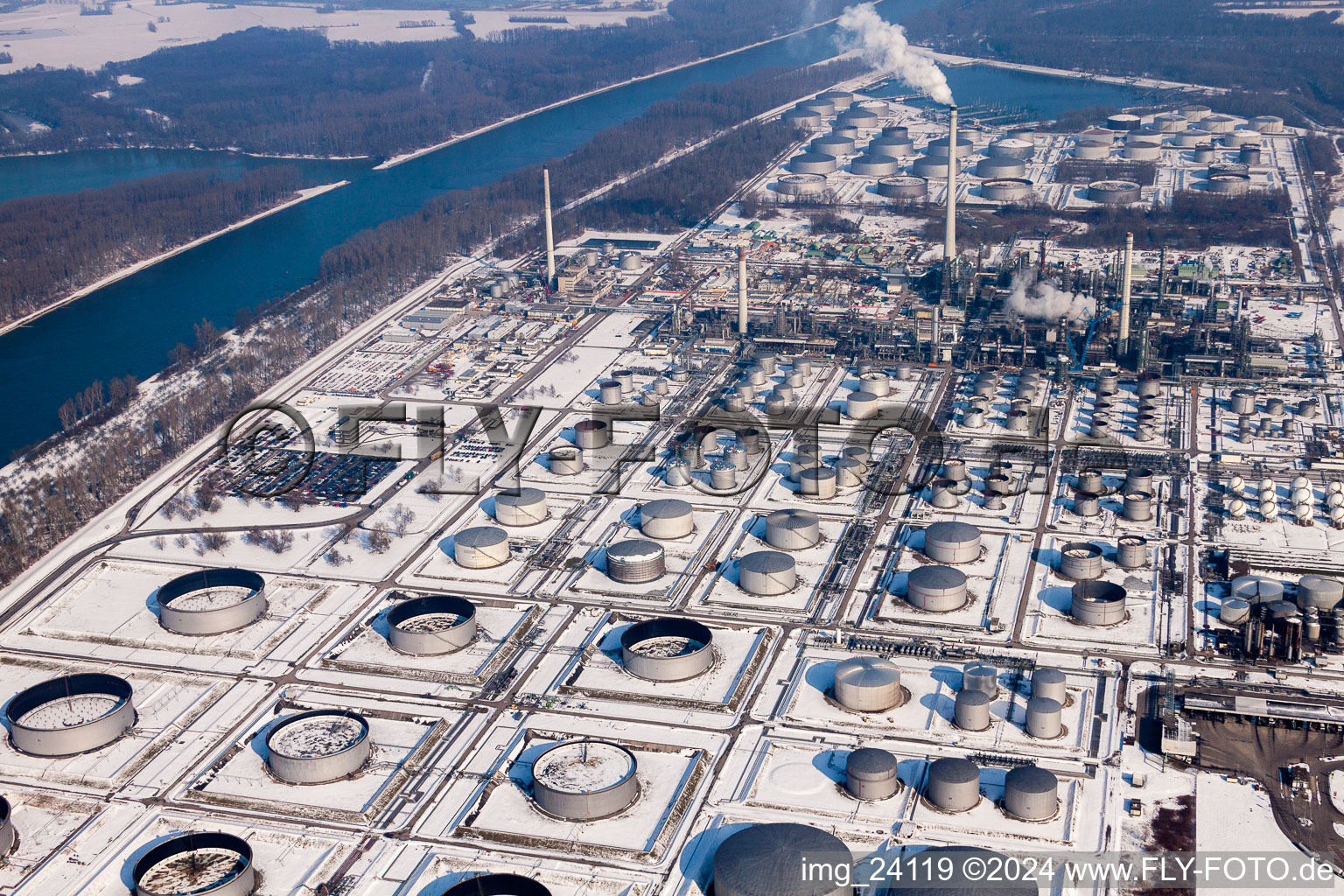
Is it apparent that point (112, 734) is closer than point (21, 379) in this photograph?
Yes

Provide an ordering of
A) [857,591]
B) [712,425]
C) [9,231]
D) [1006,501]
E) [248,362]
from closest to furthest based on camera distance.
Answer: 1. [857,591]
2. [1006,501]
3. [712,425]
4. [248,362]
5. [9,231]

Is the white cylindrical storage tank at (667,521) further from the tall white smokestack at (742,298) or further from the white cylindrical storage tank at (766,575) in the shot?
the tall white smokestack at (742,298)

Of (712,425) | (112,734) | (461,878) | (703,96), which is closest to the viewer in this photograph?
(461,878)

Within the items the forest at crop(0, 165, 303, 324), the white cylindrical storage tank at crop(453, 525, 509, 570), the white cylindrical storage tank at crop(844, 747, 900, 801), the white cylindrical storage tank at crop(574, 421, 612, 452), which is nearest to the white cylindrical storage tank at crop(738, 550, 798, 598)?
the white cylindrical storage tank at crop(453, 525, 509, 570)

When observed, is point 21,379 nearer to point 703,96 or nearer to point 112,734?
point 112,734

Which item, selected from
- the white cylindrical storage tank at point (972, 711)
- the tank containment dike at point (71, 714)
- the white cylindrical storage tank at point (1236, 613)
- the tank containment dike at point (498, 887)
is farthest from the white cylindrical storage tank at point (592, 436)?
the tank containment dike at point (498, 887)

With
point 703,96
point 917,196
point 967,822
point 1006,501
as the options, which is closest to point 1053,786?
point 967,822
